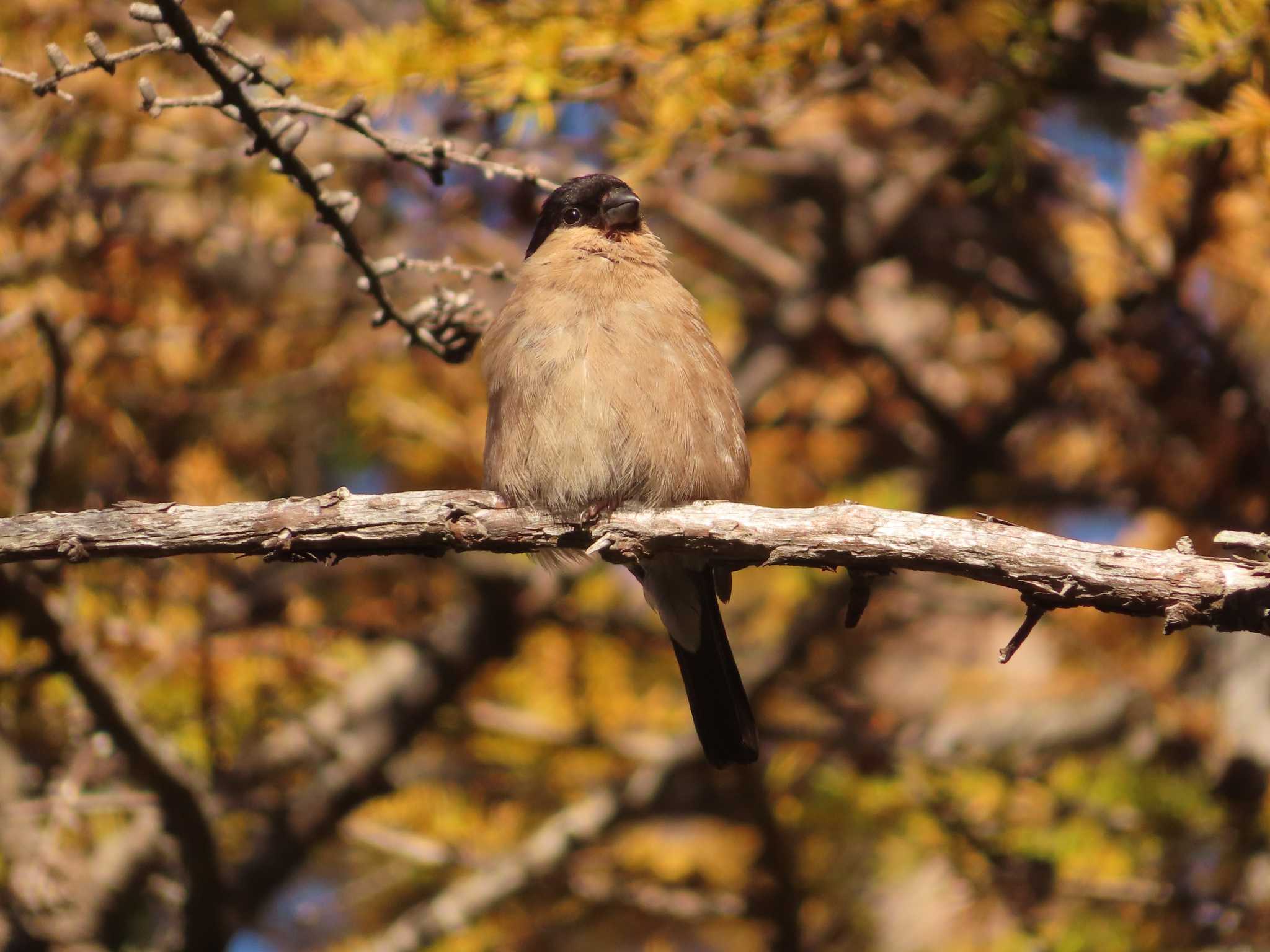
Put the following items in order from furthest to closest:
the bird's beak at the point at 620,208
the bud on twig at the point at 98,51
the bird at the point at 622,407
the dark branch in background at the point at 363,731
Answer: the dark branch in background at the point at 363,731 → the bird's beak at the point at 620,208 → the bird at the point at 622,407 → the bud on twig at the point at 98,51

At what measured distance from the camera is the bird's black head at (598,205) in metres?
3.80

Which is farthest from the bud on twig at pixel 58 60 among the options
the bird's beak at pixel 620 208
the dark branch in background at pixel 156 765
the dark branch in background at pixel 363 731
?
the dark branch in background at pixel 363 731

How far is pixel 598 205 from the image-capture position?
151 inches

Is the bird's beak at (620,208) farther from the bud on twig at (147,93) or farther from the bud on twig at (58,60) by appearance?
the bud on twig at (58,60)

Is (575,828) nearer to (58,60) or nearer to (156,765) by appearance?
(156,765)

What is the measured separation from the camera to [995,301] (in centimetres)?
605

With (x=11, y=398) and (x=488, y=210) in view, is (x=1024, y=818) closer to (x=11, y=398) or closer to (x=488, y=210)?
(x=488, y=210)

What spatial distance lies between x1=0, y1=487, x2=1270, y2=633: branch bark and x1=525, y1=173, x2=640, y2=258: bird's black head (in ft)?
4.33

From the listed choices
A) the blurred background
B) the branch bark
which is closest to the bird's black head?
the blurred background

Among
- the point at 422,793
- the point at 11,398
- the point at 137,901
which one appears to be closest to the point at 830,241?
the point at 422,793

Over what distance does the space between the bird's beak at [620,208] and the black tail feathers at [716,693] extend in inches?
43.1

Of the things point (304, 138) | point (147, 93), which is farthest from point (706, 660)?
point (147, 93)

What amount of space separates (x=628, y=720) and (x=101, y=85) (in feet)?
9.98

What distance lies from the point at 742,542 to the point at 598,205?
1615mm
